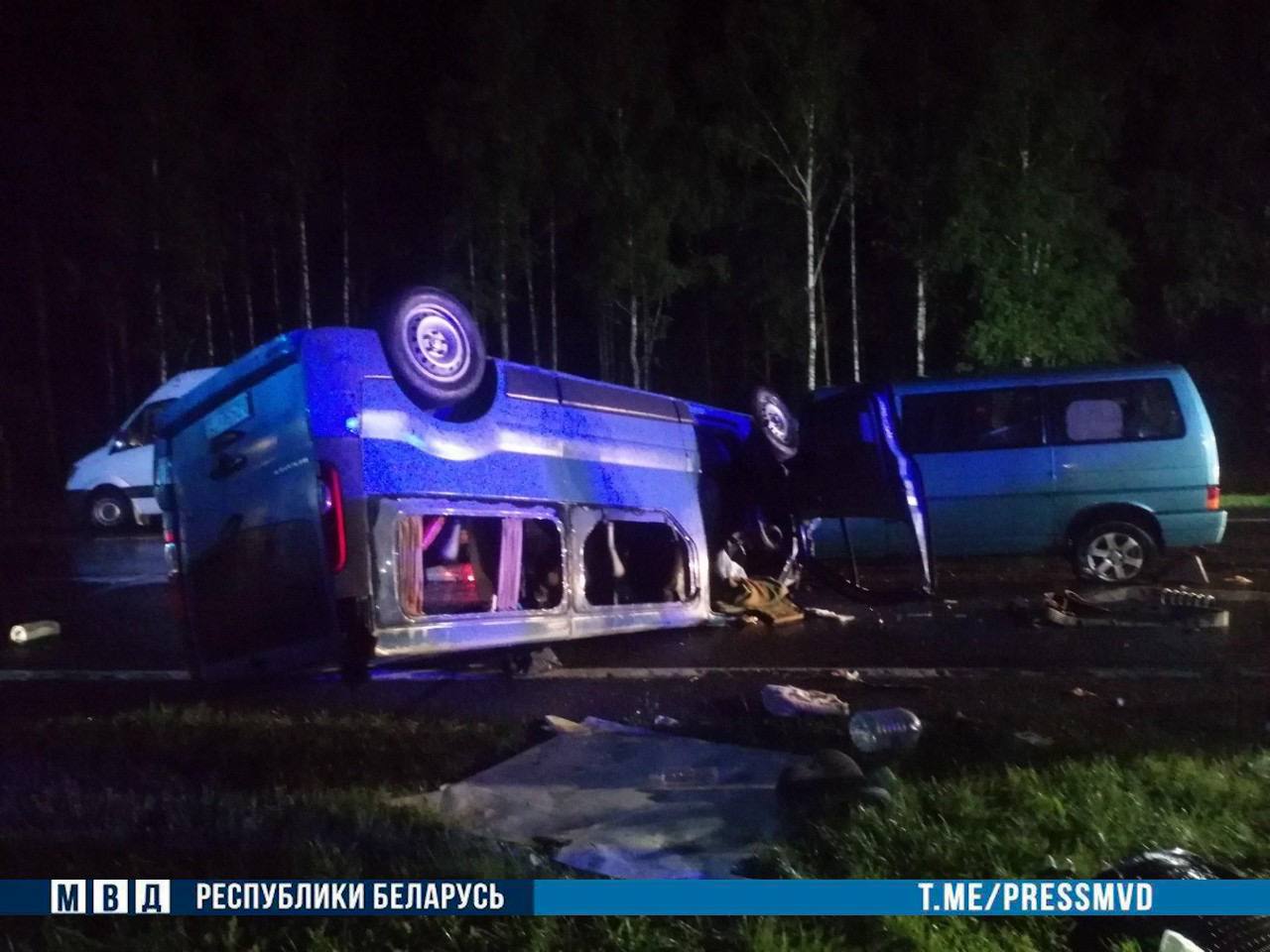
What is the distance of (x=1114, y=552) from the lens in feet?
34.7

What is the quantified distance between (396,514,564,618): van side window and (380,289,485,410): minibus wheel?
64 centimetres

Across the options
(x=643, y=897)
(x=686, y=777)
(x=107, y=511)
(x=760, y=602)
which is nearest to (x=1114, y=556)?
(x=760, y=602)

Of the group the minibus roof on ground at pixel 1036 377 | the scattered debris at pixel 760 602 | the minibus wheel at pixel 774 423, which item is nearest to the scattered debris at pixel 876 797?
the scattered debris at pixel 760 602

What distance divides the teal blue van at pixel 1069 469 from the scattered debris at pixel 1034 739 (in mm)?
4620

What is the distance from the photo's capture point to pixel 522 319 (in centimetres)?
2728

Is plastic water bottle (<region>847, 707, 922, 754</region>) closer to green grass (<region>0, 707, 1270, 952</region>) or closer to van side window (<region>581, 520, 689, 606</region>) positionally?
green grass (<region>0, 707, 1270, 952</region>)

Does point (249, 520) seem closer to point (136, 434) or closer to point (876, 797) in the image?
point (876, 797)

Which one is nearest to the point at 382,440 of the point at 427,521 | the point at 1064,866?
the point at 427,521

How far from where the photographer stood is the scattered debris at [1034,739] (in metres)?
5.36

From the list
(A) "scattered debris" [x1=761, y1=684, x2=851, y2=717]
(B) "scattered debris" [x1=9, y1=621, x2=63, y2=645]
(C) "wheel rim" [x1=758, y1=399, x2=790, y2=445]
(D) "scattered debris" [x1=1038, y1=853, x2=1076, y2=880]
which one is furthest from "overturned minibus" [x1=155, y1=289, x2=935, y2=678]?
(B) "scattered debris" [x1=9, y1=621, x2=63, y2=645]

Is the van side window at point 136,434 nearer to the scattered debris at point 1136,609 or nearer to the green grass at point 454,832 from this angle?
the green grass at point 454,832

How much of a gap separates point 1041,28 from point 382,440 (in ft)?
63.5

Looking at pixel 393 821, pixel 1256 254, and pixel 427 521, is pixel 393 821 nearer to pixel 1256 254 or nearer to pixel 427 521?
pixel 427 521

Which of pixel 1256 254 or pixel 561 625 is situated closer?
pixel 561 625
